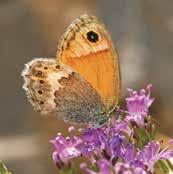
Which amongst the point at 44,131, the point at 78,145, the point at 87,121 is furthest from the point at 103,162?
the point at 44,131

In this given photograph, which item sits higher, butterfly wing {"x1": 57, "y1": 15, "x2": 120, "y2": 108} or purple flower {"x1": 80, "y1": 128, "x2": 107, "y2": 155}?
butterfly wing {"x1": 57, "y1": 15, "x2": 120, "y2": 108}

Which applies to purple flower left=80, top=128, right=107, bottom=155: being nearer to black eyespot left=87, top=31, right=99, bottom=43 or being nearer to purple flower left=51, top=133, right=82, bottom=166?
purple flower left=51, top=133, right=82, bottom=166

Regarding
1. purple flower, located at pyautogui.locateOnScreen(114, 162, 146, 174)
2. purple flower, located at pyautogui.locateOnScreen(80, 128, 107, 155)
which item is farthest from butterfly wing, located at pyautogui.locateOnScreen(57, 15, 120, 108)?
purple flower, located at pyautogui.locateOnScreen(114, 162, 146, 174)

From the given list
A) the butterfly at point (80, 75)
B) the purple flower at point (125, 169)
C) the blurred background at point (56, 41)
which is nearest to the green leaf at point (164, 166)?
the butterfly at point (80, 75)

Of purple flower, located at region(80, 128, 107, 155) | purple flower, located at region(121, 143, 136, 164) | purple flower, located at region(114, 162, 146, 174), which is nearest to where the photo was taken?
purple flower, located at region(114, 162, 146, 174)

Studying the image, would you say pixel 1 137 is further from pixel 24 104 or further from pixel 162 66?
pixel 162 66

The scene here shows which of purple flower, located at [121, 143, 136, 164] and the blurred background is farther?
the blurred background

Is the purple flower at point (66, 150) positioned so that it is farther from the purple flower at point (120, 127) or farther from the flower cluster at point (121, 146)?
the purple flower at point (120, 127)
